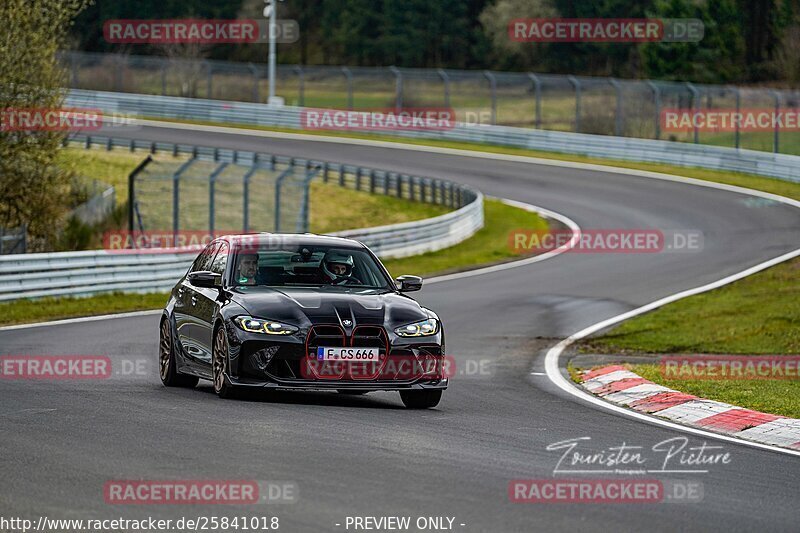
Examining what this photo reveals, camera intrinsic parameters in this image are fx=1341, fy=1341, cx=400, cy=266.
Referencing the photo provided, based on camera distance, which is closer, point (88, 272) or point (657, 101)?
point (88, 272)

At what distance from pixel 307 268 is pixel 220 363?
1.29m

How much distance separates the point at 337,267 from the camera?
39.8 ft

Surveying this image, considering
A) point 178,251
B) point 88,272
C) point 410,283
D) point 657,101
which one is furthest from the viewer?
point 657,101

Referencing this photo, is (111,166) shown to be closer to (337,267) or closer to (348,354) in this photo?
(337,267)

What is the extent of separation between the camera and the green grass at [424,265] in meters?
21.0

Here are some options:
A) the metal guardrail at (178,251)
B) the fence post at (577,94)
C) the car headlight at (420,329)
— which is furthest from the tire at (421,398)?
the fence post at (577,94)

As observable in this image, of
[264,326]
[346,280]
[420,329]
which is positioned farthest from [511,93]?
[264,326]

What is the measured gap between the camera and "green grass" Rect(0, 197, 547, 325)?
21.0 m

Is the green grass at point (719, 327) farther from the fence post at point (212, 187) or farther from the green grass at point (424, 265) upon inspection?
the fence post at point (212, 187)

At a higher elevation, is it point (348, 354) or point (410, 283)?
point (410, 283)

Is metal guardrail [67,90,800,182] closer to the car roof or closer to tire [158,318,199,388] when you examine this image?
the car roof

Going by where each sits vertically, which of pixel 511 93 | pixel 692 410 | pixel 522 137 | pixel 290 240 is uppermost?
pixel 290 240

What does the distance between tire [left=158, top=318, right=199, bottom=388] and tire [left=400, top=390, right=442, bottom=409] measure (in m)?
2.36

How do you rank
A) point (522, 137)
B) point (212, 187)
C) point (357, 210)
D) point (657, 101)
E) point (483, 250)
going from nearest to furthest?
1. point (212, 187)
2. point (483, 250)
3. point (357, 210)
4. point (657, 101)
5. point (522, 137)
